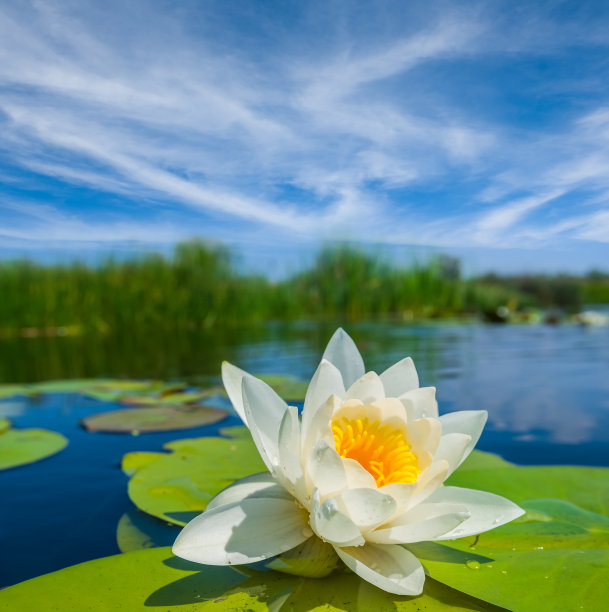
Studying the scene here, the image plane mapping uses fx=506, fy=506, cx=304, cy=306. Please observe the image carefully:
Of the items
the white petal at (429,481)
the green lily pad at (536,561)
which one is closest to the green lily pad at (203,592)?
the green lily pad at (536,561)

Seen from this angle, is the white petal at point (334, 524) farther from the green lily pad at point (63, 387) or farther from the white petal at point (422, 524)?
the green lily pad at point (63, 387)

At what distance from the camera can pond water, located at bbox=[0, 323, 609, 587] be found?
1188 millimetres

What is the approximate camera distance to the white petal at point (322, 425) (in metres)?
0.83

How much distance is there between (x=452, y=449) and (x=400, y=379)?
18 cm

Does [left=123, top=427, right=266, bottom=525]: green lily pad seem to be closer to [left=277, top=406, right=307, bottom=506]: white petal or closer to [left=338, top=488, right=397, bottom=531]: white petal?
[left=277, top=406, right=307, bottom=506]: white petal

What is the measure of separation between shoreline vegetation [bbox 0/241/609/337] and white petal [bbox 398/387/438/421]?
8849 mm

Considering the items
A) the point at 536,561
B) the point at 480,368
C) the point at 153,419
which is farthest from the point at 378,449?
the point at 480,368

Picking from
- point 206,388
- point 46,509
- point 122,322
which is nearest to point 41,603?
point 46,509

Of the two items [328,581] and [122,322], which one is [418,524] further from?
[122,322]

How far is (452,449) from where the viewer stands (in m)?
0.93

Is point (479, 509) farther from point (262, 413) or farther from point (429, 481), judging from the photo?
point (262, 413)

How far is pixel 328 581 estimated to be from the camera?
2.77 feet

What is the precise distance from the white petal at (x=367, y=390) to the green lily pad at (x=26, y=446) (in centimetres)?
130

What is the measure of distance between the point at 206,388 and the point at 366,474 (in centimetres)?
253
